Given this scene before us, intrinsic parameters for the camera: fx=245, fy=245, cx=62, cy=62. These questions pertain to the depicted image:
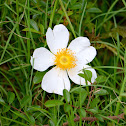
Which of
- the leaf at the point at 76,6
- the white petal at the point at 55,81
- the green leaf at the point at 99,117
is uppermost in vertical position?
the leaf at the point at 76,6

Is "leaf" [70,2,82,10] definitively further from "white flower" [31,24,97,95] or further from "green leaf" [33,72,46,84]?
"green leaf" [33,72,46,84]

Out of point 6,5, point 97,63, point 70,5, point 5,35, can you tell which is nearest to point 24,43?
point 5,35

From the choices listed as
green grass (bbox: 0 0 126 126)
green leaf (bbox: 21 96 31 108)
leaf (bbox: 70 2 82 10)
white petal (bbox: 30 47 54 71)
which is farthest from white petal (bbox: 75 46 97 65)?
green leaf (bbox: 21 96 31 108)

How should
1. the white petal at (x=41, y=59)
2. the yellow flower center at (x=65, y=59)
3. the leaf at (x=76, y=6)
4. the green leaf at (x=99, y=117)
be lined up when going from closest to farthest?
the green leaf at (x=99, y=117) < the white petal at (x=41, y=59) < the yellow flower center at (x=65, y=59) < the leaf at (x=76, y=6)

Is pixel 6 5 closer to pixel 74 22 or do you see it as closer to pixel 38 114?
pixel 74 22

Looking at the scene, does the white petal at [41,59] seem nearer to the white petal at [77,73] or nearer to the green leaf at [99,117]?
the white petal at [77,73]

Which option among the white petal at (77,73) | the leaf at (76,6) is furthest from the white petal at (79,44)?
the leaf at (76,6)

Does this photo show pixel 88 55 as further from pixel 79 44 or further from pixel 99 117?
pixel 99 117
